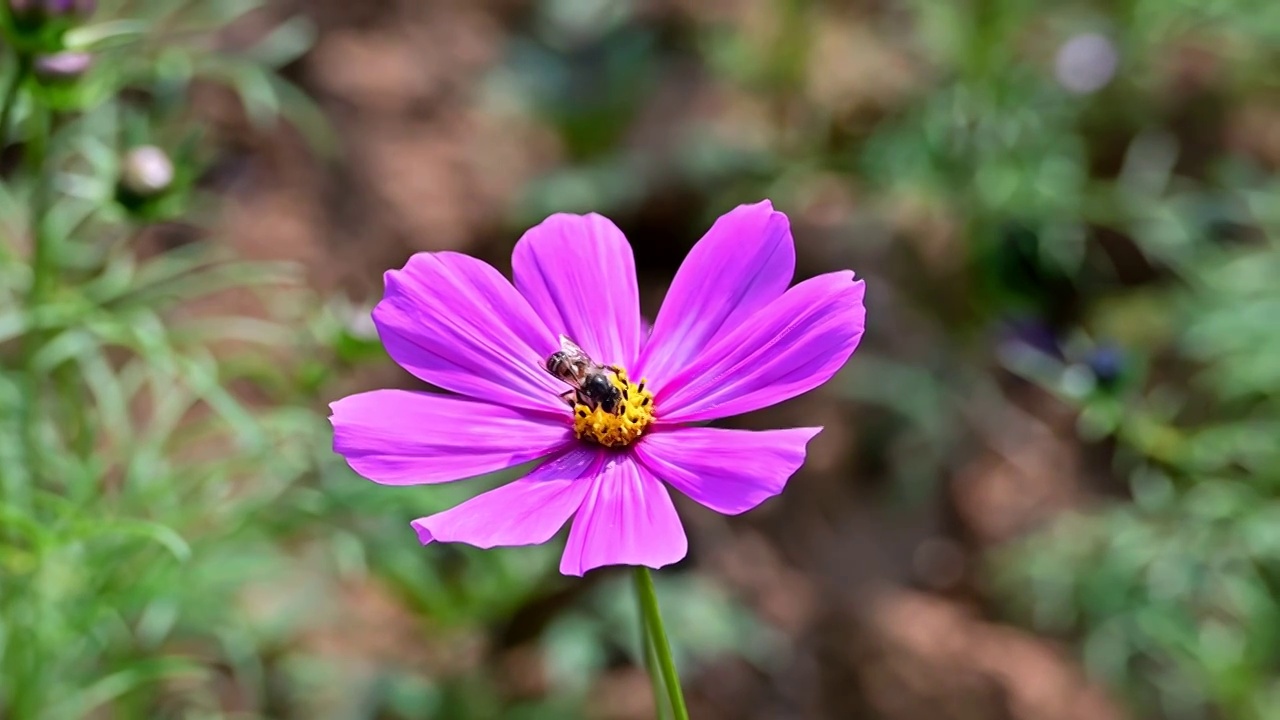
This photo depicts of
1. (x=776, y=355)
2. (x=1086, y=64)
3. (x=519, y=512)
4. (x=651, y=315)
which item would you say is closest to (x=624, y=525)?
(x=519, y=512)

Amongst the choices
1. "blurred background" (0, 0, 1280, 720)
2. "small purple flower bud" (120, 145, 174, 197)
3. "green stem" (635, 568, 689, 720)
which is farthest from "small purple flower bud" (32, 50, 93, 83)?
"green stem" (635, 568, 689, 720)

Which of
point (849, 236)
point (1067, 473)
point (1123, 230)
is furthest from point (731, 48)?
point (1067, 473)

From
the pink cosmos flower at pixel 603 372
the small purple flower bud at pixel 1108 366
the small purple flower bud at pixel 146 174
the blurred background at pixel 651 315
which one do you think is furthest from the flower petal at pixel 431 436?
the small purple flower bud at pixel 1108 366

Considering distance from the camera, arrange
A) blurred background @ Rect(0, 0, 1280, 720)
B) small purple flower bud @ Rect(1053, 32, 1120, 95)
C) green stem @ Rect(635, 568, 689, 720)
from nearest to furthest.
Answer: green stem @ Rect(635, 568, 689, 720) < blurred background @ Rect(0, 0, 1280, 720) < small purple flower bud @ Rect(1053, 32, 1120, 95)

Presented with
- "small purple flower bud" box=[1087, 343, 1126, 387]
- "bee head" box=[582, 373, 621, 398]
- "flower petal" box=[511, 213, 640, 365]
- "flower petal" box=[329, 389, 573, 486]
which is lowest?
"small purple flower bud" box=[1087, 343, 1126, 387]

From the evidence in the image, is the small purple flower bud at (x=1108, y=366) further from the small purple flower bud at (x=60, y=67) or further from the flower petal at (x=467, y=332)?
the small purple flower bud at (x=60, y=67)

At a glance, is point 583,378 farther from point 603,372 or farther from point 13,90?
point 13,90

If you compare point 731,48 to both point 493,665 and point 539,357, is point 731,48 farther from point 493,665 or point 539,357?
point 539,357

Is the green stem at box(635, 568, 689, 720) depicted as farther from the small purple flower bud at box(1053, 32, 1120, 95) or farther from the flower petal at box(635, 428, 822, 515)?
the small purple flower bud at box(1053, 32, 1120, 95)
